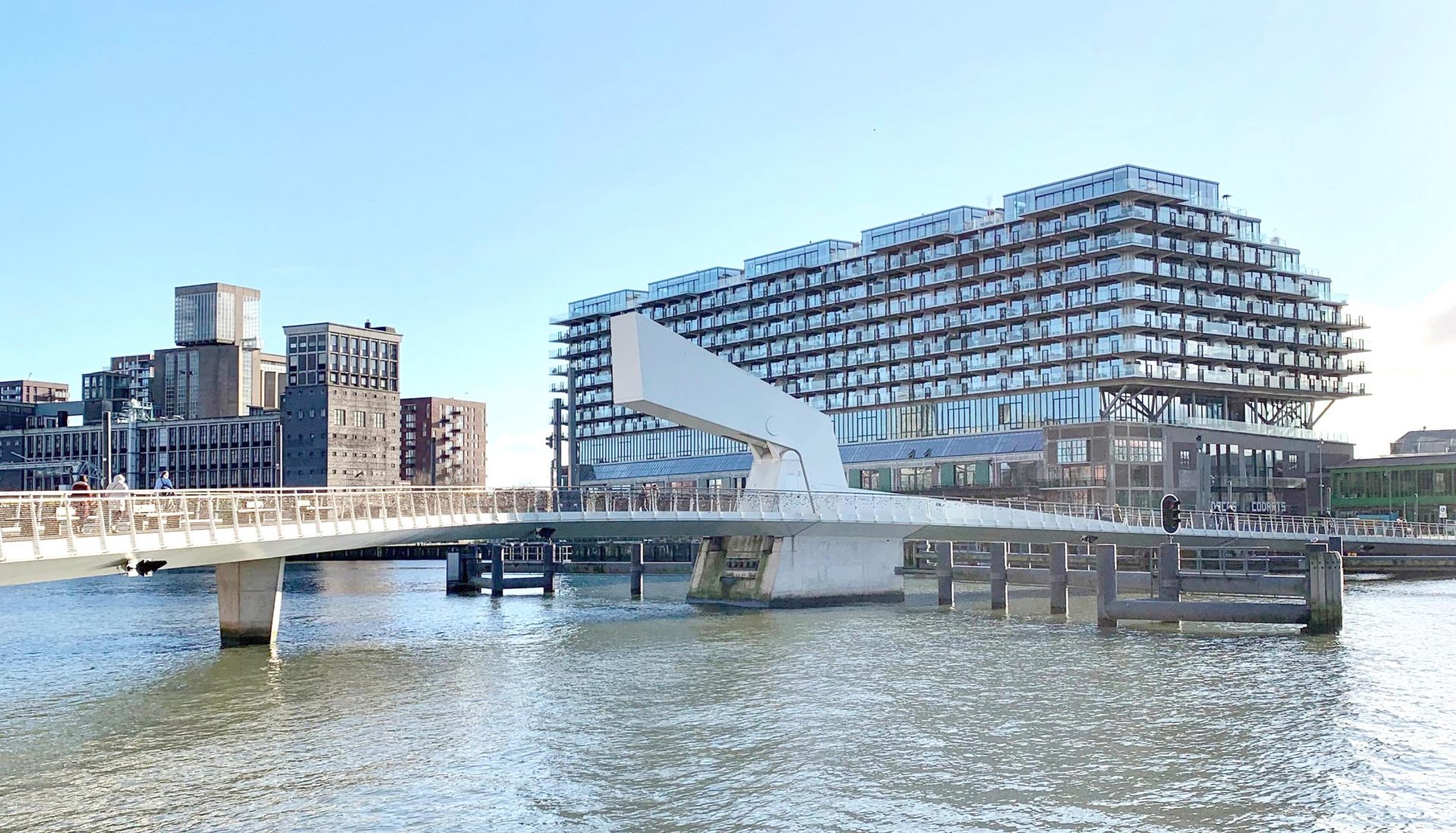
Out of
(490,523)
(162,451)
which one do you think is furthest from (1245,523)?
(162,451)

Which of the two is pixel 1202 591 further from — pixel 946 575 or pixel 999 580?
pixel 946 575

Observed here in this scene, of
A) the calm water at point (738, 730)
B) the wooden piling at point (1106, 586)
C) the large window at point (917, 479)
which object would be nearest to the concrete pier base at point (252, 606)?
the calm water at point (738, 730)

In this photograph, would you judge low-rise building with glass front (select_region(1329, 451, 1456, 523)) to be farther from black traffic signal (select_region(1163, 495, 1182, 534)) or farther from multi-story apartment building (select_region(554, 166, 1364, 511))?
black traffic signal (select_region(1163, 495, 1182, 534))

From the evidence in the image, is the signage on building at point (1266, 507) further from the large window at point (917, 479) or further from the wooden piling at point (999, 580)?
the wooden piling at point (999, 580)

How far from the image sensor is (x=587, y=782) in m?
22.5

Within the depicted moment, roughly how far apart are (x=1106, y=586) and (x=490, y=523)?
2110 cm

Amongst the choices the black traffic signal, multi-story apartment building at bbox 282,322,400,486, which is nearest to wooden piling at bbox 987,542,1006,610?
the black traffic signal

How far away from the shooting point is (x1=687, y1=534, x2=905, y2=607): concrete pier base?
57.5 metres

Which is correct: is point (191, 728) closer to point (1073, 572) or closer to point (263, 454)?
point (1073, 572)

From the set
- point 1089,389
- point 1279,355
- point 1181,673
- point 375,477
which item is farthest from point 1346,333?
point 375,477

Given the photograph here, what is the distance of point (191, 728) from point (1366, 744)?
74.5ft

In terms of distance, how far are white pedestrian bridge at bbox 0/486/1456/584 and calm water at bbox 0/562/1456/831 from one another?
3.50 meters

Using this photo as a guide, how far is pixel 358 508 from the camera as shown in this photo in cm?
4119

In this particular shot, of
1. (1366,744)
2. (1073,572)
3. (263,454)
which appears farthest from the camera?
(263,454)
